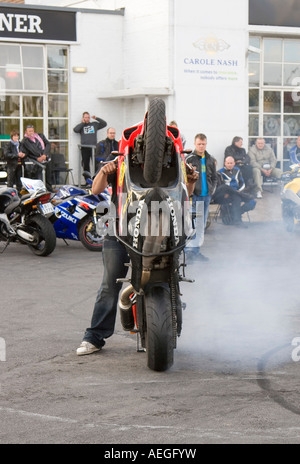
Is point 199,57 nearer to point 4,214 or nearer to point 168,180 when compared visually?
point 4,214

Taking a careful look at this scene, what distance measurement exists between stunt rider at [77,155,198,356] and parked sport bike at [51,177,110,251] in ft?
20.2

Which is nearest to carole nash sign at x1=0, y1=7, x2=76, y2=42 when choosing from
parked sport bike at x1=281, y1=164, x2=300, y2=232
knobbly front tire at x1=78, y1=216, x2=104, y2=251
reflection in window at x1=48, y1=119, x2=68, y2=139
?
reflection in window at x1=48, y1=119, x2=68, y2=139

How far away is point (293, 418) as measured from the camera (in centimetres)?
504

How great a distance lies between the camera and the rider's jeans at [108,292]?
657 cm

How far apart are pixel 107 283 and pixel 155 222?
93 centimetres

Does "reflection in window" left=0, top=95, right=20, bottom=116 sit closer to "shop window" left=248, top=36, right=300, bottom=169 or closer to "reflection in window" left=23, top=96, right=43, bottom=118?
"reflection in window" left=23, top=96, right=43, bottom=118

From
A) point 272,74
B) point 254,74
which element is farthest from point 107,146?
point 272,74

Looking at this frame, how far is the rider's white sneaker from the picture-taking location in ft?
21.8

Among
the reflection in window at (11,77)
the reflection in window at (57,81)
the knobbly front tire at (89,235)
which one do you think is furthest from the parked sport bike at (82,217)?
the reflection in window at (57,81)

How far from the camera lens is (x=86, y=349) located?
668 centimetres

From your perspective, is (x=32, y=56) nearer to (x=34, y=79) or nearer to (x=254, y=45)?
(x=34, y=79)

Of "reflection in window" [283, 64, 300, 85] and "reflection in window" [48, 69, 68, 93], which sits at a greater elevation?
"reflection in window" [283, 64, 300, 85]

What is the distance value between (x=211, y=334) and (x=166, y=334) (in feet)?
5.01
